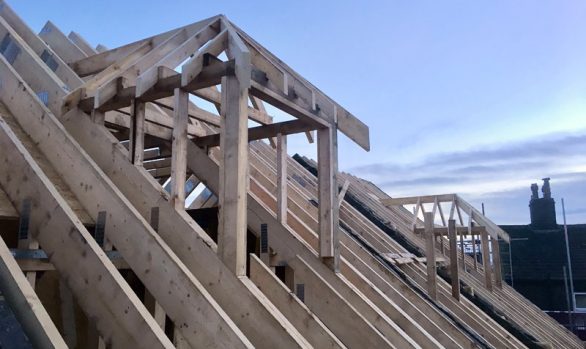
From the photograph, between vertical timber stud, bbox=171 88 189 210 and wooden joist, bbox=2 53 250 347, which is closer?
wooden joist, bbox=2 53 250 347

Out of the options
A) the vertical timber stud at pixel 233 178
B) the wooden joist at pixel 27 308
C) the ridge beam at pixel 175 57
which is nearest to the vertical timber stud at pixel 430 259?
the ridge beam at pixel 175 57

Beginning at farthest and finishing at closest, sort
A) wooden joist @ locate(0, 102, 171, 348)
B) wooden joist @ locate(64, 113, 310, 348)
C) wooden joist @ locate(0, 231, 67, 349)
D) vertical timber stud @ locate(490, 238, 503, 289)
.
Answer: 1. vertical timber stud @ locate(490, 238, 503, 289)
2. wooden joist @ locate(64, 113, 310, 348)
3. wooden joist @ locate(0, 102, 171, 348)
4. wooden joist @ locate(0, 231, 67, 349)

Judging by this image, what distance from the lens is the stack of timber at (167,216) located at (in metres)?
3.04

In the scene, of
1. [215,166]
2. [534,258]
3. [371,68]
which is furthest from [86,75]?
[534,258]

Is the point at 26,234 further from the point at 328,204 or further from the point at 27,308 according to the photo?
the point at 328,204

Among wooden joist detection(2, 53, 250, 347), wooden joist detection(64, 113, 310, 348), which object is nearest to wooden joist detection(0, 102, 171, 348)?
wooden joist detection(2, 53, 250, 347)

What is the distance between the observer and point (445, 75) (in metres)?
10.5

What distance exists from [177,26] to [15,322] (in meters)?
3.49

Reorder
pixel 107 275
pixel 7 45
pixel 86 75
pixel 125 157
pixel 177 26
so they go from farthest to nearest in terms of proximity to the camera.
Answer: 1. pixel 86 75
2. pixel 7 45
3. pixel 177 26
4. pixel 125 157
5. pixel 107 275

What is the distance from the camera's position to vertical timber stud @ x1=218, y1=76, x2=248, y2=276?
135 inches

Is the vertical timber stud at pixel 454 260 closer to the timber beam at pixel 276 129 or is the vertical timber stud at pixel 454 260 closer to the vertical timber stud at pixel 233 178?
the timber beam at pixel 276 129

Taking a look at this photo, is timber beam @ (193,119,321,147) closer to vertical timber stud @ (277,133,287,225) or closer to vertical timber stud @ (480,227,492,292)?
vertical timber stud @ (277,133,287,225)

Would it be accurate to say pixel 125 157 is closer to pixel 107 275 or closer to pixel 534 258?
pixel 107 275

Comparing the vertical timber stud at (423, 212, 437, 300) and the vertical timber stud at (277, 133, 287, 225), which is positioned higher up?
the vertical timber stud at (277, 133, 287, 225)
